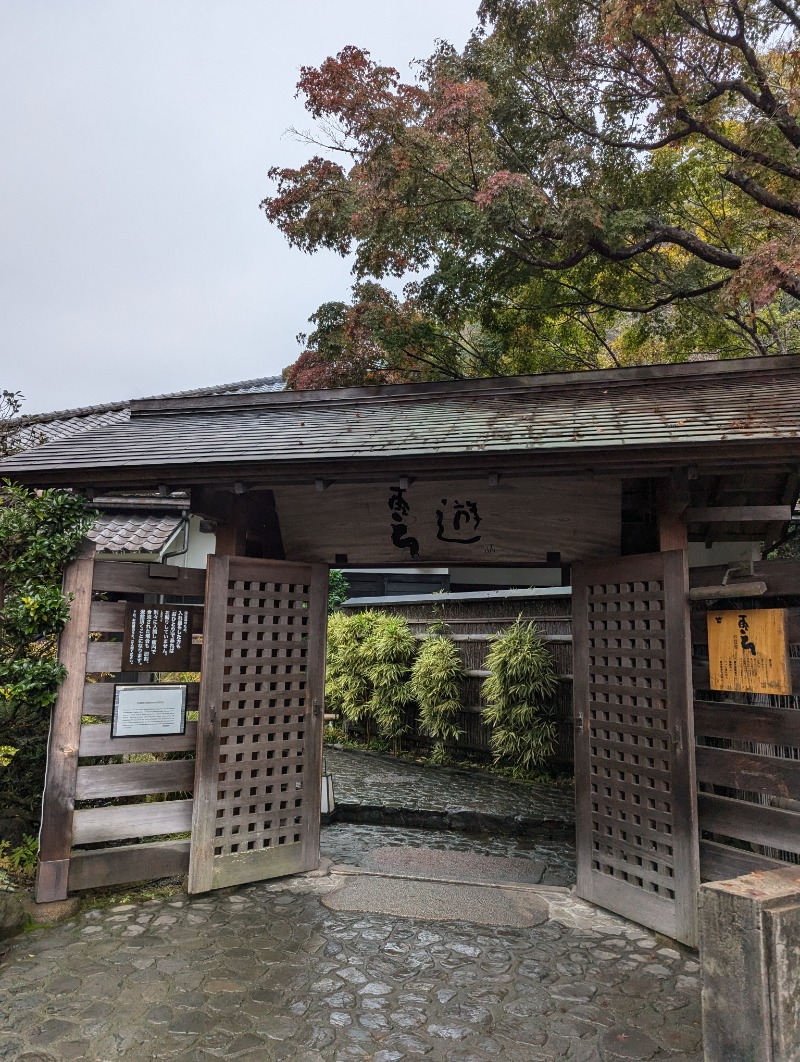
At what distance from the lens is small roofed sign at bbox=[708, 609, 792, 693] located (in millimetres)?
5180

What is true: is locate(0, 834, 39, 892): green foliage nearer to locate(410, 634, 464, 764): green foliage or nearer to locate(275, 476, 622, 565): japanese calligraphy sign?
locate(275, 476, 622, 565): japanese calligraphy sign

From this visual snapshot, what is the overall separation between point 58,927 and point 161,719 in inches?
66.1

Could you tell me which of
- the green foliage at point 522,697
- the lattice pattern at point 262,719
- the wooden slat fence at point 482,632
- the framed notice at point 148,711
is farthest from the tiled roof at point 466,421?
the green foliage at point 522,697

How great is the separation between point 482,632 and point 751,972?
10.1 m

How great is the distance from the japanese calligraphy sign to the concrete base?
379 cm

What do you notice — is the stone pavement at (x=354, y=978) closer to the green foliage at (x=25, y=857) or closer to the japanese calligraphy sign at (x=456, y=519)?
the green foliage at (x=25, y=857)

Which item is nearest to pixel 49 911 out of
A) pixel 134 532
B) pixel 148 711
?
pixel 148 711

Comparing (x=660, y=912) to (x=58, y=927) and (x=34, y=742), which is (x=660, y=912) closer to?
(x=58, y=927)

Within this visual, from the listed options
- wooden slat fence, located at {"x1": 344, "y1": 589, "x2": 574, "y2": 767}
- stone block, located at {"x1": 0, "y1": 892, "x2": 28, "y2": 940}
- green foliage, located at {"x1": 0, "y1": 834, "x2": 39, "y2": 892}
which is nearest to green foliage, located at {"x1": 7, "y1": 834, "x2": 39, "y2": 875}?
green foliage, located at {"x1": 0, "y1": 834, "x2": 39, "y2": 892}

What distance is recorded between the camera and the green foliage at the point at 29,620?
19.7ft

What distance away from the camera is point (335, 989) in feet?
Answer: 14.9

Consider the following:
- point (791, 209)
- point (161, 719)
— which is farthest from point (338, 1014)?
point (791, 209)

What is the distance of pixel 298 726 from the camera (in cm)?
705

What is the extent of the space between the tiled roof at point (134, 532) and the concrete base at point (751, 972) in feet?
33.3
